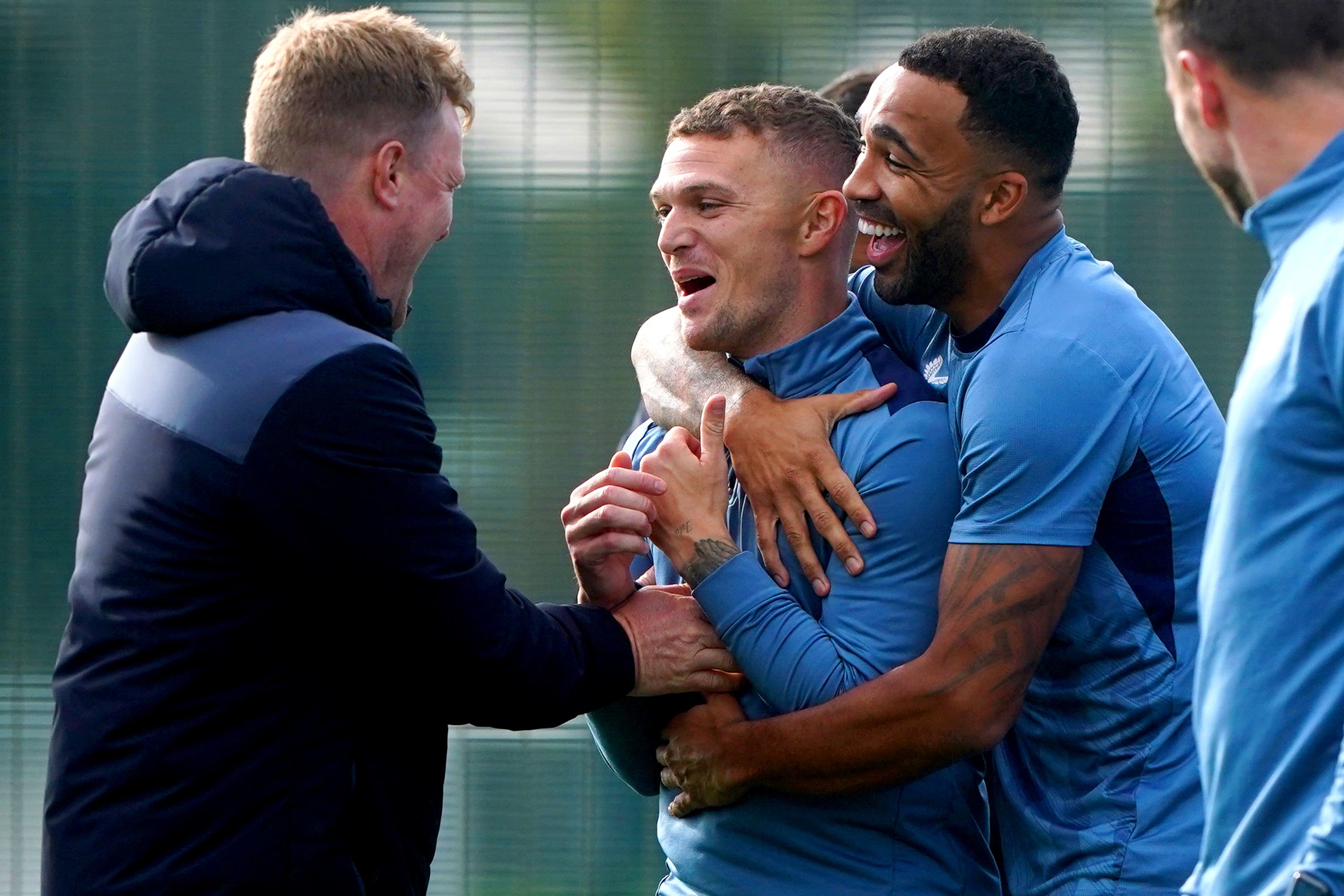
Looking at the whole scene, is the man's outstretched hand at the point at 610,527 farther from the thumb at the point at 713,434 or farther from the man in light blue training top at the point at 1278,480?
the man in light blue training top at the point at 1278,480

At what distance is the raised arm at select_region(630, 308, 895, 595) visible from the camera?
2369mm

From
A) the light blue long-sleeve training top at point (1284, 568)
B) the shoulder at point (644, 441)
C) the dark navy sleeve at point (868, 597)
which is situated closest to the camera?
the light blue long-sleeve training top at point (1284, 568)

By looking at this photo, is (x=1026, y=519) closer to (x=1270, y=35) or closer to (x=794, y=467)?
(x=794, y=467)

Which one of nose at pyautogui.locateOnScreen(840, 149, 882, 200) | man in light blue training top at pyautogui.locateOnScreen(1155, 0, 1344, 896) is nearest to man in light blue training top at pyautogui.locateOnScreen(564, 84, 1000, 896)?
nose at pyautogui.locateOnScreen(840, 149, 882, 200)

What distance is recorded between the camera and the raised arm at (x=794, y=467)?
237 cm

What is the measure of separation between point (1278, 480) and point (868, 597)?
0.81 metres

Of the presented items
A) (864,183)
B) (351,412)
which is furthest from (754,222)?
(351,412)

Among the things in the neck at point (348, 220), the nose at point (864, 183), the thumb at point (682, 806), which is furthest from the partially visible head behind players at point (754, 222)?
the thumb at point (682, 806)

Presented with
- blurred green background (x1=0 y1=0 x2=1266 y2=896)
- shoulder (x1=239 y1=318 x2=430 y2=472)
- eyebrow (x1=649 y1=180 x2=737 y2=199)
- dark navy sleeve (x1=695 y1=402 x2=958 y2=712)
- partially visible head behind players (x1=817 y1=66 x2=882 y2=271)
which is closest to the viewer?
shoulder (x1=239 y1=318 x2=430 y2=472)

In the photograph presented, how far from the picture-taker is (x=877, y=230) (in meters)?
2.49

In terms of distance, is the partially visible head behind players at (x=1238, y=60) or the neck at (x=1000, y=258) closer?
the partially visible head behind players at (x=1238, y=60)

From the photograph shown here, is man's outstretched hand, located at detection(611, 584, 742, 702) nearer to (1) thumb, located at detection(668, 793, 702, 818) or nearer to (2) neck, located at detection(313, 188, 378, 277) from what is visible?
(1) thumb, located at detection(668, 793, 702, 818)

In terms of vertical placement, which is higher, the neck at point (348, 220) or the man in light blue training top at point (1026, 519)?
the neck at point (348, 220)

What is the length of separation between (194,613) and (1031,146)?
147 cm
